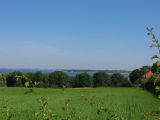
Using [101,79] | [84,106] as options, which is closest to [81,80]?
[101,79]

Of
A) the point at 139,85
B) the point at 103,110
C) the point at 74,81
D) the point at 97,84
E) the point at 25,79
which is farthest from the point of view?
the point at 97,84

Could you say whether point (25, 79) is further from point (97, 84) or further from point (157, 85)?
point (97, 84)

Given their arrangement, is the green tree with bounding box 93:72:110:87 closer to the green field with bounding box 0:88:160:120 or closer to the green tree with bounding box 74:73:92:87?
the green tree with bounding box 74:73:92:87

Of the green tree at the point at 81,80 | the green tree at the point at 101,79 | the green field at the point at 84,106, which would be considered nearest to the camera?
the green field at the point at 84,106

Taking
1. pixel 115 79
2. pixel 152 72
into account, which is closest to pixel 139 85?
pixel 152 72

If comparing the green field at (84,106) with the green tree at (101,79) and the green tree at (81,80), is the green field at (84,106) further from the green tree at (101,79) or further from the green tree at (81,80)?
the green tree at (101,79)

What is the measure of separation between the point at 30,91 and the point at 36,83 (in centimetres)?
7

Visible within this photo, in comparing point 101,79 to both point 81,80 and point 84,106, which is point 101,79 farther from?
point 84,106

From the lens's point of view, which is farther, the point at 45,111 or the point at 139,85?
the point at 45,111

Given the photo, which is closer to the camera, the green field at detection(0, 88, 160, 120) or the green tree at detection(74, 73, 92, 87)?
the green field at detection(0, 88, 160, 120)

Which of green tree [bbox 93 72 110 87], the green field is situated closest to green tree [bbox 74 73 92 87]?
green tree [bbox 93 72 110 87]

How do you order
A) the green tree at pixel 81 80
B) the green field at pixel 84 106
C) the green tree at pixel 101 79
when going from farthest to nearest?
the green tree at pixel 101 79 → the green tree at pixel 81 80 → the green field at pixel 84 106

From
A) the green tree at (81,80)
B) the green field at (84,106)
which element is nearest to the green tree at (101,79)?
the green tree at (81,80)

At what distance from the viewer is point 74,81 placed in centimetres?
6456
